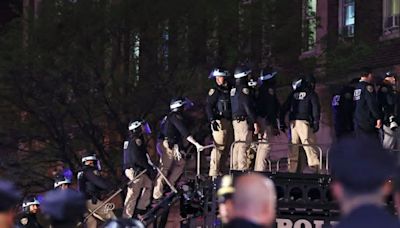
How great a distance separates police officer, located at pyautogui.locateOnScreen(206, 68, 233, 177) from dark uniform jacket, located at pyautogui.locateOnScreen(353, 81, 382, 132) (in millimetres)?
2070

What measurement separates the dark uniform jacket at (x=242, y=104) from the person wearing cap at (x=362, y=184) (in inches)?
462

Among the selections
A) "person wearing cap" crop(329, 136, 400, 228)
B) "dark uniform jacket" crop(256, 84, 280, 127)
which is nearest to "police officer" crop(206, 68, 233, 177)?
"dark uniform jacket" crop(256, 84, 280, 127)

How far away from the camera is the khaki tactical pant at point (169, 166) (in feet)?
60.7

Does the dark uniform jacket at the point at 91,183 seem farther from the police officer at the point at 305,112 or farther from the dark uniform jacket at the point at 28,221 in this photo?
the police officer at the point at 305,112

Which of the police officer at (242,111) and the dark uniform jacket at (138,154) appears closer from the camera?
the police officer at (242,111)

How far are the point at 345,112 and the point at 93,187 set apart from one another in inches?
202

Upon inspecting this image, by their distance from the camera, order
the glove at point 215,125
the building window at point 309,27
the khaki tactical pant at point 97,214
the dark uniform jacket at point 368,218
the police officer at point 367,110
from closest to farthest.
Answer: the dark uniform jacket at point 368,218, the police officer at point 367,110, the glove at point 215,125, the khaki tactical pant at point 97,214, the building window at point 309,27

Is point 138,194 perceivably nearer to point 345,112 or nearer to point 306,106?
point 306,106

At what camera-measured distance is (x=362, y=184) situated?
4273mm

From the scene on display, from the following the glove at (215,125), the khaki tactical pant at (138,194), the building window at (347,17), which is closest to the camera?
the glove at (215,125)

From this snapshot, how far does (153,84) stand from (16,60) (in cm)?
366

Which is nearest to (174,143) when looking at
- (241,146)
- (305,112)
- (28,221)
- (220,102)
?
(220,102)

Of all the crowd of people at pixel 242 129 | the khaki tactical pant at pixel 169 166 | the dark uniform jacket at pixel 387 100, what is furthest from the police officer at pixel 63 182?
the dark uniform jacket at pixel 387 100

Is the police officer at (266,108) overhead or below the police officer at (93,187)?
overhead
